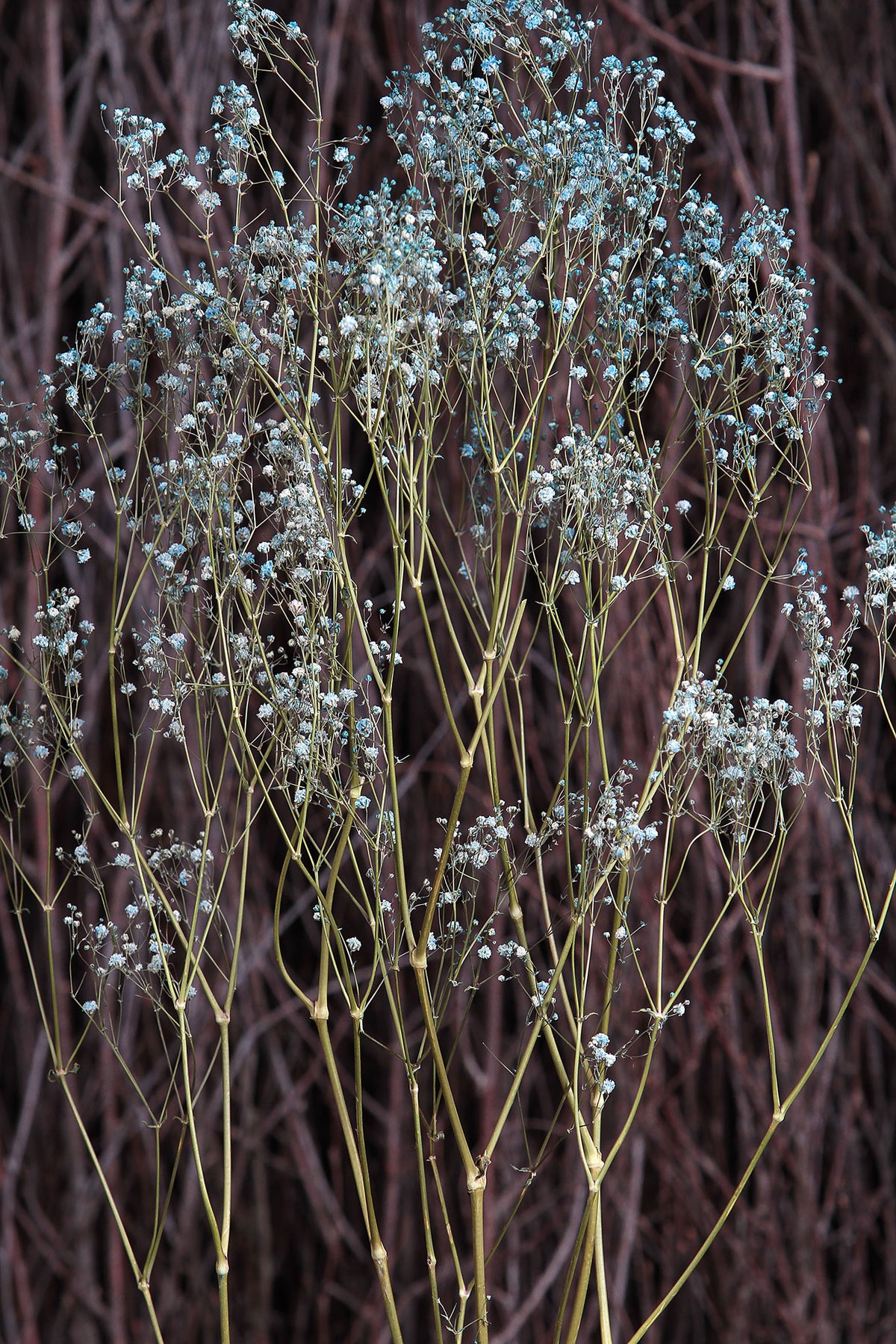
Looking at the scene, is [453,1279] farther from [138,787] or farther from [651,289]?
[651,289]

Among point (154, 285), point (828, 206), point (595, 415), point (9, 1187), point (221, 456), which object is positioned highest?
point (828, 206)

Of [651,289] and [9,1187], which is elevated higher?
[651,289]

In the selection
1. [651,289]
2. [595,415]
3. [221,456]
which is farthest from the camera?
[595,415]

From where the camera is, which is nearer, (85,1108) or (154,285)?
(154,285)

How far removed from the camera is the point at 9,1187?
100 cm

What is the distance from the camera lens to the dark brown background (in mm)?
995

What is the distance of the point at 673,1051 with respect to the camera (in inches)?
40.3

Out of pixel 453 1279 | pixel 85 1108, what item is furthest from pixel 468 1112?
pixel 85 1108

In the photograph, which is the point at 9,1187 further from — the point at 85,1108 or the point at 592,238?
the point at 592,238

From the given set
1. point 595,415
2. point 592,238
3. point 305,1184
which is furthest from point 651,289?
point 305,1184

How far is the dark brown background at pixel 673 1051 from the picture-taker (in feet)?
3.26

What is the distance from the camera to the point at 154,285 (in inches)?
24.2

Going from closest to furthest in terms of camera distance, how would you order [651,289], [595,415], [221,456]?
[221,456] → [651,289] → [595,415]

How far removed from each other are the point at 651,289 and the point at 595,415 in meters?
0.28
